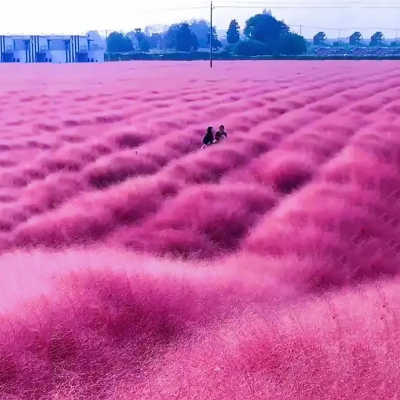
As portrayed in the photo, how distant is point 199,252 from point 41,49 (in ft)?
141

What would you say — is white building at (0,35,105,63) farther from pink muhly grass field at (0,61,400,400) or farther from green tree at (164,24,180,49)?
pink muhly grass field at (0,61,400,400)

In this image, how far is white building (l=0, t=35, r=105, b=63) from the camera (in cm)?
4816

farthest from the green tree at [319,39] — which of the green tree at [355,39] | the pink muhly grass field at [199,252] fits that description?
the pink muhly grass field at [199,252]

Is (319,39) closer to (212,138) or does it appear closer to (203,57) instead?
(203,57)

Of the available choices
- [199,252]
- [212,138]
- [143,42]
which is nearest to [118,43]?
[143,42]

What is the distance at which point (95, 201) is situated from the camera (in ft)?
38.6

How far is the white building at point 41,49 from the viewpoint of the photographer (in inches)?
1896

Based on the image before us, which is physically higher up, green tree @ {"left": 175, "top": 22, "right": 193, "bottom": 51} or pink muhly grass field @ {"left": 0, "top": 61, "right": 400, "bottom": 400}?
green tree @ {"left": 175, "top": 22, "right": 193, "bottom": 51}

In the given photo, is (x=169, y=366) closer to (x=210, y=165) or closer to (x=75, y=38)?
(x=210, y=165)

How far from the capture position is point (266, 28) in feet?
161

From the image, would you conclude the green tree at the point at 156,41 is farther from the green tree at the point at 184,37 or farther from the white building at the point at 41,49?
the white building at the point at 41,49

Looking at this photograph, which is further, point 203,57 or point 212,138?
point 203,57

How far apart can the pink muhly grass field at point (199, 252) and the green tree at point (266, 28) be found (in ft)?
92.1

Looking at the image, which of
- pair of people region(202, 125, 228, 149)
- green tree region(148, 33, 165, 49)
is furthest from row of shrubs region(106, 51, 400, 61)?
pair of people region(202, 125, 228, 149)
